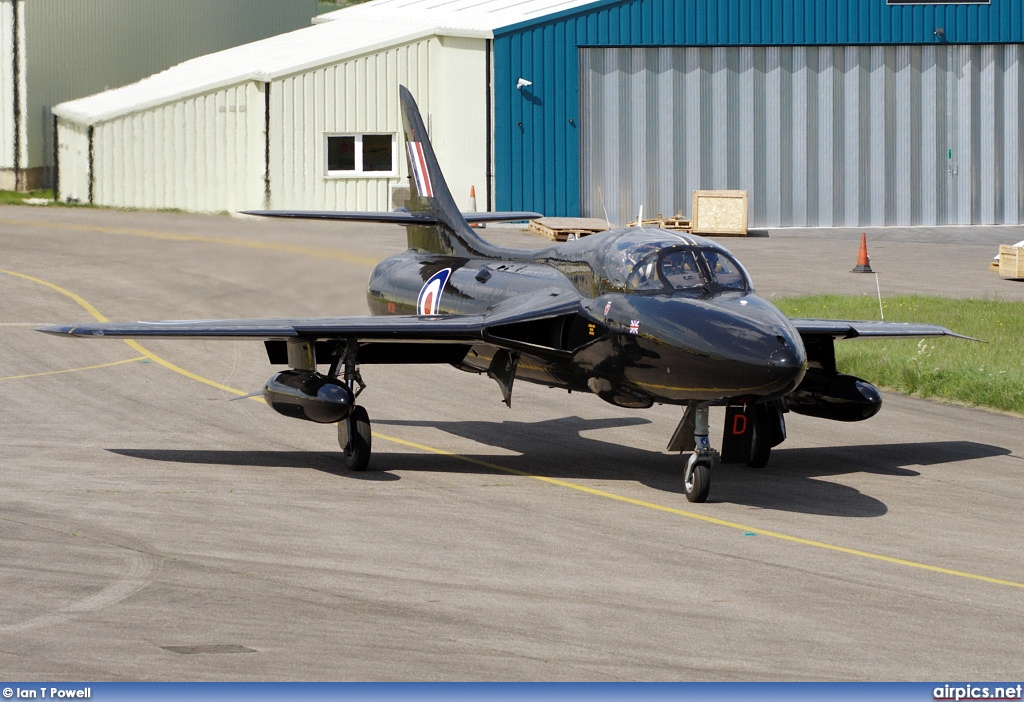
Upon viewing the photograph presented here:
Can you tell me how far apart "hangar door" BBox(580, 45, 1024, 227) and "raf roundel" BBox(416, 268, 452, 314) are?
2794 cm

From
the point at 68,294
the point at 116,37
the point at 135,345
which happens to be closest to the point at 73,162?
the point at 116,37

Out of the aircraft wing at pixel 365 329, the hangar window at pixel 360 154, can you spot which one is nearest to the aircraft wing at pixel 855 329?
the aircraft wing at pixel 365 329

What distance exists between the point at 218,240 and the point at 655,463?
73.1 ft

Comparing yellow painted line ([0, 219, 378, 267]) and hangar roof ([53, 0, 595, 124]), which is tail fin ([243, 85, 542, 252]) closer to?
yellow painted line ([0, 219, 378, 267])

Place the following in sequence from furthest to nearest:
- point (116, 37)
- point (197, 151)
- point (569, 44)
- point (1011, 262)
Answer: point (116, 37), point (569, 44), point (197, 151), point (1011, 262)

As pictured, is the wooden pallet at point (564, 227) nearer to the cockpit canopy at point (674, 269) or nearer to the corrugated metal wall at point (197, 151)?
the corrugated metal wall at point (197, 151)

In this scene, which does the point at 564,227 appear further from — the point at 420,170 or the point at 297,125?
the point at 420,170

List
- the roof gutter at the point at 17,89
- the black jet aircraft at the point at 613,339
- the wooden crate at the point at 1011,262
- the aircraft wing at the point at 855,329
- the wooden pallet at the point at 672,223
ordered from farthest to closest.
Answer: the roof gutter at the point at 17,89 → the wooden pallet at the point at 672,223 → the wooden crate at the point at 1011,262 → the aircraft wing at the point at 855,329 → the black jet aircraft at the point at 613,339

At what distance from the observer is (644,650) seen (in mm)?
10375

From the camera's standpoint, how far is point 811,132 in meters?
48.7

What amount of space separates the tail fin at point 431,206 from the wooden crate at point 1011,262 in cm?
1969

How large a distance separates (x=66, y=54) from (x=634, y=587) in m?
44.8

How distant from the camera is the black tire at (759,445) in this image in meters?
17.3

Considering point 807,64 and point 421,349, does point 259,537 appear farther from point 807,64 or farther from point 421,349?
point 807,64
